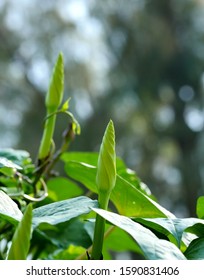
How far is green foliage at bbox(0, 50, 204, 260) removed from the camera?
164 mm

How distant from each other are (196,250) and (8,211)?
0.07m

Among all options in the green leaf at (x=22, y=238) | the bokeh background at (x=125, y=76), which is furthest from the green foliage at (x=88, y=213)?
the bokeh background at (x=125, y=76)

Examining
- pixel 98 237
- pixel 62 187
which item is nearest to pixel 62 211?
pixel 98 237

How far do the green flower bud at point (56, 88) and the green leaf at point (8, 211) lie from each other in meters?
0.13

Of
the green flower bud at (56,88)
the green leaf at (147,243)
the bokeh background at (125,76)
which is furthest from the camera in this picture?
the bokeh background at (125,76)

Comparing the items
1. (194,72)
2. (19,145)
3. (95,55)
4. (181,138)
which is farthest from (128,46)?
(19,145)

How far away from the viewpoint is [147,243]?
156 mm

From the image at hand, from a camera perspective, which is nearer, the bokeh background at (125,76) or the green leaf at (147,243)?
the green leaf at (147,243)

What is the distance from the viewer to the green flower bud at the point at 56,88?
300mm

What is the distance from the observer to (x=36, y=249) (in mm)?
344

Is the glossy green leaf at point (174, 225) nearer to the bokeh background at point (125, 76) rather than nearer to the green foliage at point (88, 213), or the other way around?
the green foliage at point (88, 213)

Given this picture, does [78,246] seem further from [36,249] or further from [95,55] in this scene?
[95,55]

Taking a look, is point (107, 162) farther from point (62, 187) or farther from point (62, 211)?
point (62, 187)

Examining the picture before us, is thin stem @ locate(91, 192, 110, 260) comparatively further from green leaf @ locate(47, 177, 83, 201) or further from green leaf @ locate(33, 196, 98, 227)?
green leaf @ locate(47, 177, 83, 201)
